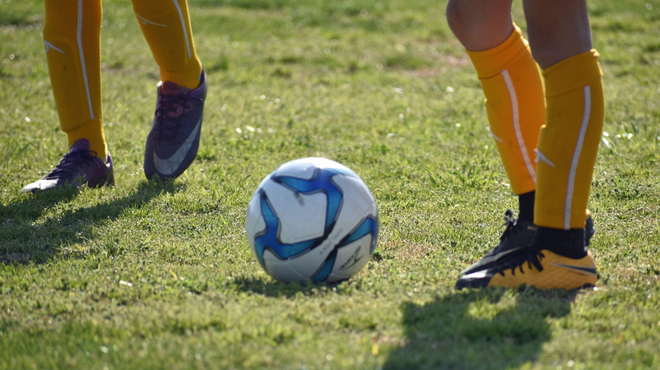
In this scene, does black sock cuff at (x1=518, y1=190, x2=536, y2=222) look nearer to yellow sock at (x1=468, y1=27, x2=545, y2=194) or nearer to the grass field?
yellow sock at (x1=468, y1=27, x2=545, y2=194)

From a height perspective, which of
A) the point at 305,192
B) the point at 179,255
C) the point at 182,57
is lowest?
the point at 179,255

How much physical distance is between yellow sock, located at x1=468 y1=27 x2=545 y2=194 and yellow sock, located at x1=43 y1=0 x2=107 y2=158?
8.66 feet

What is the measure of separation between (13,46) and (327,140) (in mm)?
5788

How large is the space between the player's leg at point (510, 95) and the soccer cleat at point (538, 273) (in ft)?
0.26

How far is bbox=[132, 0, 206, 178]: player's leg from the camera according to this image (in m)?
4.07

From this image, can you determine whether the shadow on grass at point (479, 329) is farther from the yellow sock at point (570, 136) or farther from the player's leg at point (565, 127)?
the yellow sock at point (570, 136)

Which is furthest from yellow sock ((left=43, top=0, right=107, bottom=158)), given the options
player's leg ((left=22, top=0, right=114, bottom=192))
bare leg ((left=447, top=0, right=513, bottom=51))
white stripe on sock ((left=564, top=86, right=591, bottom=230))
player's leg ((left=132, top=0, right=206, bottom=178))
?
white stripe on sock ((left=564, top=86, right=591, bottom=230))

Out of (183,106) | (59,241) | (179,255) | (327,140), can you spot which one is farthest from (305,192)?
(327,140)

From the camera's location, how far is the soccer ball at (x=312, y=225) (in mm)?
2504

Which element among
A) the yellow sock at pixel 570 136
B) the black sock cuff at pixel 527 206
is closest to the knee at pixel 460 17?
the yellow sock at pixel 570 136

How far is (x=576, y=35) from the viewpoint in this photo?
233cm

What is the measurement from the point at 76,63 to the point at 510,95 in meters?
2.85

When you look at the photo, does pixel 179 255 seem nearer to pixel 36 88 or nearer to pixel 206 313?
pixel 206 313

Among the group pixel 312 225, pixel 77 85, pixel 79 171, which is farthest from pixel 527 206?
pixel 77 85
